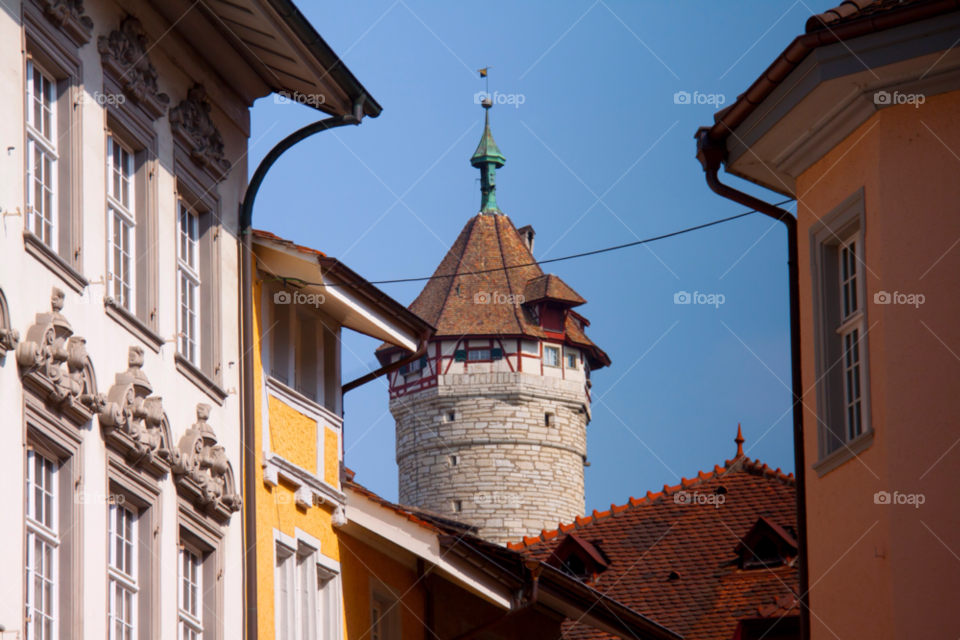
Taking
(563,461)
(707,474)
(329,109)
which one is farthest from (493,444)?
(329,109)

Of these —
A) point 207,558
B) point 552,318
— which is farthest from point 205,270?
point 552,318

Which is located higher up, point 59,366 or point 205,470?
point 205,470

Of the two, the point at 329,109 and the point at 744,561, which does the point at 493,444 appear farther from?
the point at 329,109

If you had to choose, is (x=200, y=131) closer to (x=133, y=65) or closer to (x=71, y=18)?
(x=133, y=65)

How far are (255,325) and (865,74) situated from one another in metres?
6.48

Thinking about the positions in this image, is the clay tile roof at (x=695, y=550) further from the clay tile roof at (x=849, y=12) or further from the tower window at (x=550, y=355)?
the tower window at (x=550, y=355)

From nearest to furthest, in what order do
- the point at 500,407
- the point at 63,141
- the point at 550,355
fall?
the point at 63,141
the point at 500,407
the point at 550,355

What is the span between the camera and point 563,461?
2894 inches
